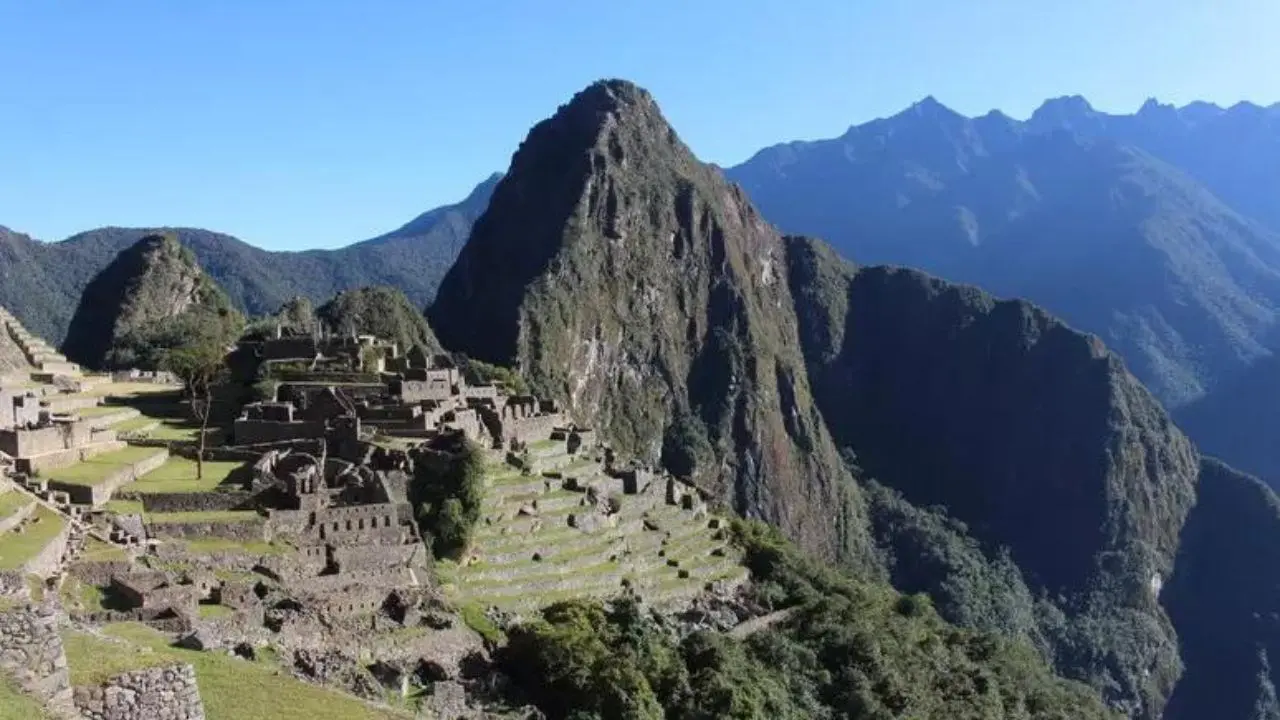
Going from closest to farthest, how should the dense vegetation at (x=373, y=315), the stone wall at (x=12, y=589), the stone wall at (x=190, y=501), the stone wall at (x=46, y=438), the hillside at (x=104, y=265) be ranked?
the stone wall at (x=12, y=589)
the stone wall at (x=190, y=501)
the stone wall at (x=46, y=438)
the dense vegetation at (x=373, y=315)
the hillside at (x=104, y=265)

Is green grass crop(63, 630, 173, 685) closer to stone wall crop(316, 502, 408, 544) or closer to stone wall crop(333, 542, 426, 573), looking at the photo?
stone wall crop(333, 542, 426, 573)

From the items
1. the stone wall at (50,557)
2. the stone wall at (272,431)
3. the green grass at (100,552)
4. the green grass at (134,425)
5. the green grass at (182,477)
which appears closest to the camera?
the stone wall at (50,557)

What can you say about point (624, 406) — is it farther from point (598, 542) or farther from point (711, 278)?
point (598, 542)

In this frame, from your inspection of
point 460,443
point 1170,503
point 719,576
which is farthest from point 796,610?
point 1170,503

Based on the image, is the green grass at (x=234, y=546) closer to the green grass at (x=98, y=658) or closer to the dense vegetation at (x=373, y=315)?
the green grass at (x=98, y=658)

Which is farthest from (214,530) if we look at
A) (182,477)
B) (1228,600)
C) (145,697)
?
(1228,600)

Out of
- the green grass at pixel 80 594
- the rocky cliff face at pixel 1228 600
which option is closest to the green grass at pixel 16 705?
the green grass at pixel 80 594
